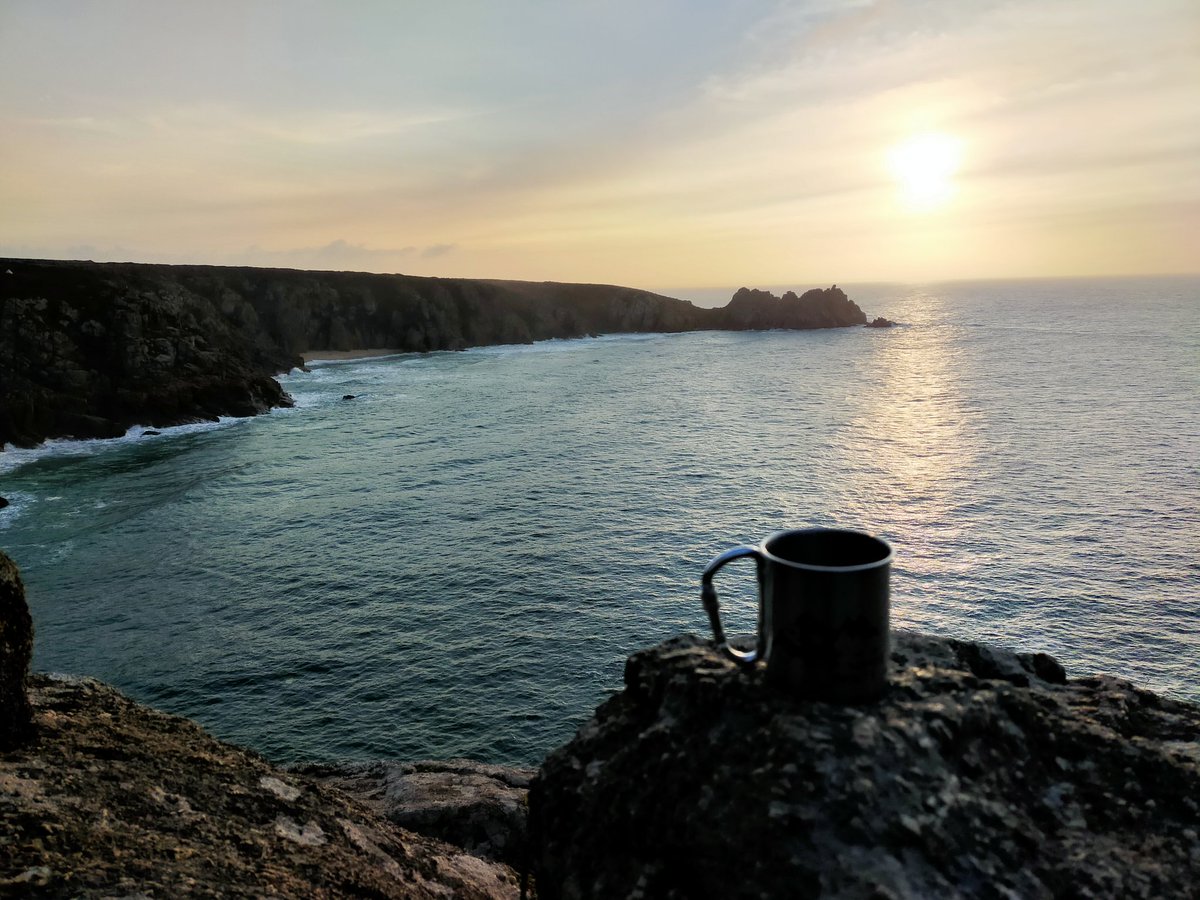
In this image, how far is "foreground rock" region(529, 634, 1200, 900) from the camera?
3014 millimetres

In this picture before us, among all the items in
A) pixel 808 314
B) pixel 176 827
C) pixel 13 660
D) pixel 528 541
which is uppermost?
pixel 808 314

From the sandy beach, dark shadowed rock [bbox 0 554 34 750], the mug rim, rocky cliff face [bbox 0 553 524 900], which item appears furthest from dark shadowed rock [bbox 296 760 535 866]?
the sandy beach

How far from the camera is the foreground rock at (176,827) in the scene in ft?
19.0

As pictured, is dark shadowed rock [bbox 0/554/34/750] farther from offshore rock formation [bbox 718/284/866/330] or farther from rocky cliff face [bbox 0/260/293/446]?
offshore rock formation [bbox 718/284/866/330]

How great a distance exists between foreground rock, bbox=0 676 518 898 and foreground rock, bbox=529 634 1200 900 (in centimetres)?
393

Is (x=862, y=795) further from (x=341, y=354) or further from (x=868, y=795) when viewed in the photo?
(x=341, y=354)

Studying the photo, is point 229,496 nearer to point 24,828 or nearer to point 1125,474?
point 24,828

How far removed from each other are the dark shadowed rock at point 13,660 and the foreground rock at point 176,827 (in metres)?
0.25

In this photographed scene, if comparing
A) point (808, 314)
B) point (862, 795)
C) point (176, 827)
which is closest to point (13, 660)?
point (176, 827)

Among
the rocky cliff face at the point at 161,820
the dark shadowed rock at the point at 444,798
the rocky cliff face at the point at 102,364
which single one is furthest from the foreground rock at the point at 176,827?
the rocky cliff face at the point at 102,364

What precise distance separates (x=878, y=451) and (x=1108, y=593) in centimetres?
2962

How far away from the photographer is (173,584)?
1468 inches

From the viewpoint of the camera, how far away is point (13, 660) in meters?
7.59

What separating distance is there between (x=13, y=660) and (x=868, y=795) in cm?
860
